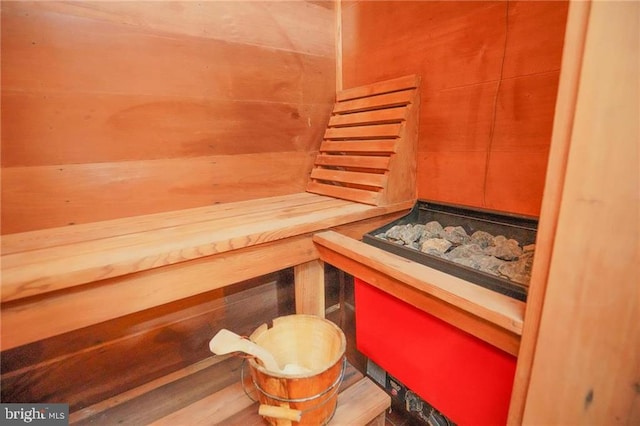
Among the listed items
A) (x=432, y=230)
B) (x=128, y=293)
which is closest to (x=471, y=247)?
(x=432, y=230)

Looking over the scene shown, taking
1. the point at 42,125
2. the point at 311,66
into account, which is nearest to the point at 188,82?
the point at 42,125

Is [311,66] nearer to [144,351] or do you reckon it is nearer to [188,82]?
[188,82]

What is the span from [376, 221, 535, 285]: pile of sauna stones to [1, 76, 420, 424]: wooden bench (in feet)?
0.52

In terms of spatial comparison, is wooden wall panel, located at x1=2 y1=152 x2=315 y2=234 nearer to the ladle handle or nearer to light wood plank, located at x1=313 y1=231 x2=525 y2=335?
light wood plank, located at x1=313 y1=231 x2=525 y2=335

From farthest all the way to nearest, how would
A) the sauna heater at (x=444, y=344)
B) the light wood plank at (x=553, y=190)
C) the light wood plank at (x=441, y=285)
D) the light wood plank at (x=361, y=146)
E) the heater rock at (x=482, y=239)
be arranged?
1. the light wood plank at (x=361, y=146)
2. the heater rock at (x=482, y=239)
3. the sauna heater at (x=444, y=344)
4. the light wood plank at (x=441, y=285)
5. the light wood plank at (x=553, y=190)

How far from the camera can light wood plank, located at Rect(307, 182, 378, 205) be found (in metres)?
1.29

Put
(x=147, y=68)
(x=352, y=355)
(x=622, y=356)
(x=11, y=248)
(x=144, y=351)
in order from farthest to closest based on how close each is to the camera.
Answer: (x=352, y=355) < (x=144, y=351) < (x=147, y=68) < (x=11, y=248) < (x=622, y=356)

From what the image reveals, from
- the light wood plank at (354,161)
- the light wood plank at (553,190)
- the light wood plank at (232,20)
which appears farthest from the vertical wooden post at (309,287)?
the light wood plank at (232,20)

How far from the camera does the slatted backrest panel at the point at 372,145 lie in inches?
50.5

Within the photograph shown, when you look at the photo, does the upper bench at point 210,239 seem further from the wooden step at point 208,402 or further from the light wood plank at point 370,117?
the wooden step at point 208,402

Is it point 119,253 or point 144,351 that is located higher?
point 119,253

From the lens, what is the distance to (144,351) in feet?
4.53

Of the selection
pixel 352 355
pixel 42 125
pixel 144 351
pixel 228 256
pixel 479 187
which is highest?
pixel 42 125

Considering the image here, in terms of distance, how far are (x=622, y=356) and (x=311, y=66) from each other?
5.08ft
